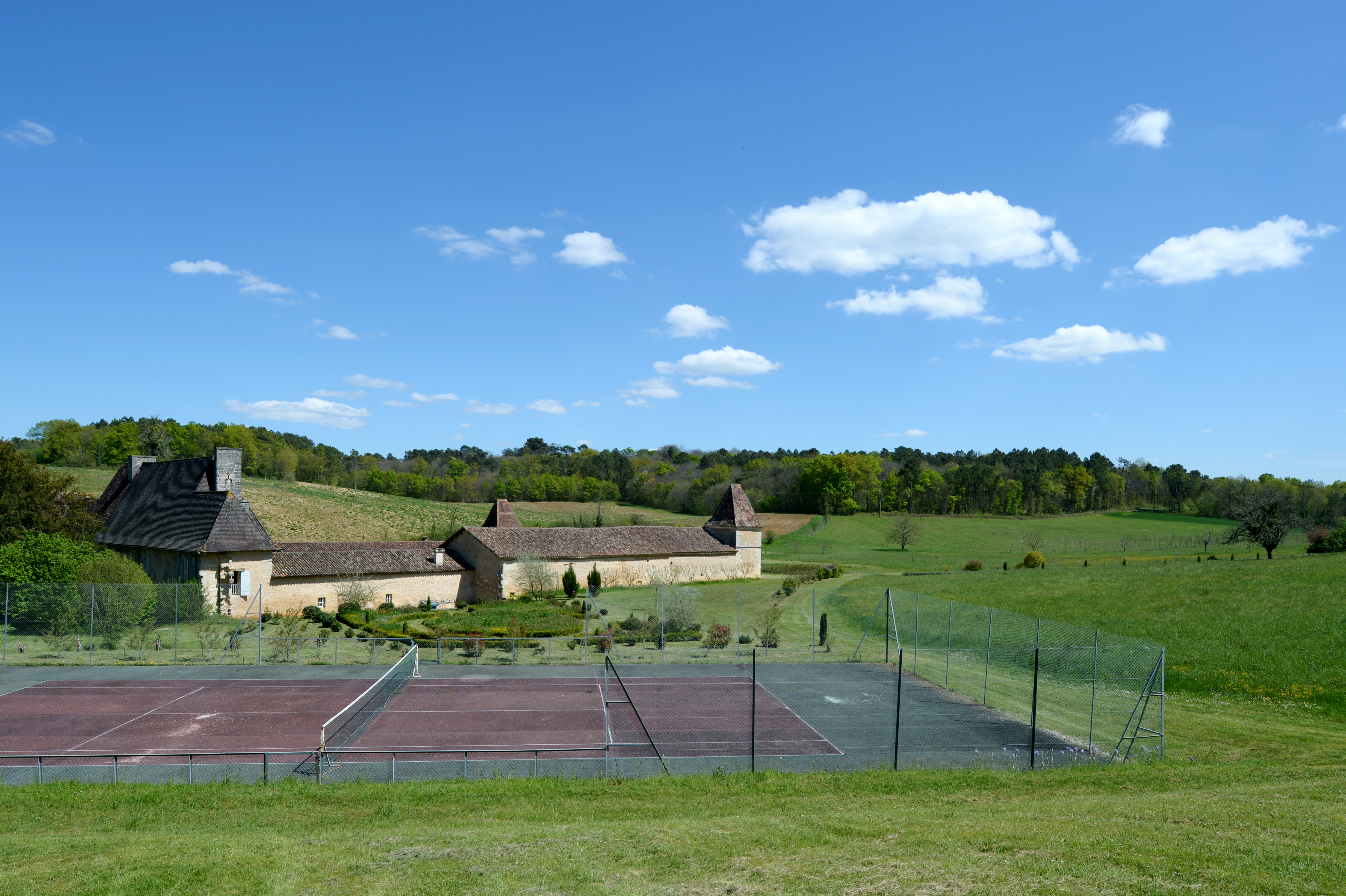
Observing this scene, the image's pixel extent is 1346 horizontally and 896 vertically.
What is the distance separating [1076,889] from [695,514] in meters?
111

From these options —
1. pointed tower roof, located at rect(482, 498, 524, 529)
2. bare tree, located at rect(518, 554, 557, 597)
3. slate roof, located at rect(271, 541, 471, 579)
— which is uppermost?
pointed tower roof, located at rect(482, 498, 524, 529)

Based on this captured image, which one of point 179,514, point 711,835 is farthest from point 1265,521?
point 179,514

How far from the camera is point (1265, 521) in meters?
58.2

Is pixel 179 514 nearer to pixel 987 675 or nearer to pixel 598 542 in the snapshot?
pixel 598 542

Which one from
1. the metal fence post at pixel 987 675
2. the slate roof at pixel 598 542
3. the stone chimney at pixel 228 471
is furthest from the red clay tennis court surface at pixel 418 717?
the slate roof at pixel 598 542

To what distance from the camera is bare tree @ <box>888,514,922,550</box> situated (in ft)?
287

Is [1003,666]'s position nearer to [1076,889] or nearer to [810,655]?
[810,655]

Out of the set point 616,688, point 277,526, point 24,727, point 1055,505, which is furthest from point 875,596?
point 1055,505

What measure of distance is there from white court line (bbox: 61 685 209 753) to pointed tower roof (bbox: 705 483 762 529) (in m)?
39.5

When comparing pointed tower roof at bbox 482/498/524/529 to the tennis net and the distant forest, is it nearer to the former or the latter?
the tennis net

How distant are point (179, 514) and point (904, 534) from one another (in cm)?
6934

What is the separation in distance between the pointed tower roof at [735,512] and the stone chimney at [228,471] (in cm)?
3254

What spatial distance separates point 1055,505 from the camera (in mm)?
127125

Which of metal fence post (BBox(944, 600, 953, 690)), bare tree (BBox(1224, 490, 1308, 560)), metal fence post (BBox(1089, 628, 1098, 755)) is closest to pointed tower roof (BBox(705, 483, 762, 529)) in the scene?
metal fence post (BBox(944, 600, 953, 690))
